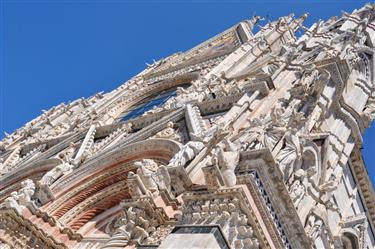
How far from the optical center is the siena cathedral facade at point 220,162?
915 cm

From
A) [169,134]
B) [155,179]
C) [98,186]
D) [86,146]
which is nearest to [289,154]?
[155,179]

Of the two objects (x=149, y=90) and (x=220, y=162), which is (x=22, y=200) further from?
(x=149, y=90)

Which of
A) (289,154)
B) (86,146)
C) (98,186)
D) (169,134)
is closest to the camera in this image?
(289,154)

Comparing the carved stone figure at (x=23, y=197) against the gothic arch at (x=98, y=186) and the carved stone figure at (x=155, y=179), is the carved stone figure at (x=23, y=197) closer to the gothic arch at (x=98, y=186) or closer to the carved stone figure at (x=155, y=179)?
the gothic arch at (x=98, y=186)

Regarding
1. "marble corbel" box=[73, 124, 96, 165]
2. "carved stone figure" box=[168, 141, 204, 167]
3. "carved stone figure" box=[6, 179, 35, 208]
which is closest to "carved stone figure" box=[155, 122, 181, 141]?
"marble corbel" box=[73, 124, 96, 165]

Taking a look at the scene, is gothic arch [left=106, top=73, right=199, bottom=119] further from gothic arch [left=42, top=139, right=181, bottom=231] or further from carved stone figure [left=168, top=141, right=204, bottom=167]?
carved stone figure [left=168, top=141, right=204, bottom=167]

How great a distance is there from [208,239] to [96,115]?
41.8 ft

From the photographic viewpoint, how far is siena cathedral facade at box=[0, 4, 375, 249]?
9148 mm

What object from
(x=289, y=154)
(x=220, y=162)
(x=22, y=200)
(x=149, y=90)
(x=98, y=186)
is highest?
(x=149, y=90)

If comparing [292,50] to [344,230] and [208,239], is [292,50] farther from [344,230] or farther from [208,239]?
[208,239]

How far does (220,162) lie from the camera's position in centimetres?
915

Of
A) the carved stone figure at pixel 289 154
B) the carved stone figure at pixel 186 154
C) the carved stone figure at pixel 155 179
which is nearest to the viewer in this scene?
the carved stone figure at pixel 155 179

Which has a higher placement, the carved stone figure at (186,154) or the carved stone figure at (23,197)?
the carved stone figure at (23,197)

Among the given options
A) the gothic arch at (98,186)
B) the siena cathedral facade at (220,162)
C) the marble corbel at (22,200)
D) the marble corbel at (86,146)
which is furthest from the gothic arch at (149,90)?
the marble corbel at (22,200)
